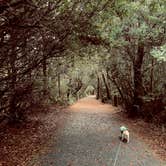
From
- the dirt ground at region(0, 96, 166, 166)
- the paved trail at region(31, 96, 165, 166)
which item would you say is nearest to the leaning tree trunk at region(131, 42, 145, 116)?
the dirt ground at region(0, 96, 166, 166)

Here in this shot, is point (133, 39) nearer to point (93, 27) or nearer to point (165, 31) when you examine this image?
point (165, 31)

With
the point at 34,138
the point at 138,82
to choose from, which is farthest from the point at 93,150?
the point at 138,82

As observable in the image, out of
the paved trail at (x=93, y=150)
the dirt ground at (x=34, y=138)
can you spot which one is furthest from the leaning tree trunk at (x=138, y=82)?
the paved trail at (x=93, y=150)

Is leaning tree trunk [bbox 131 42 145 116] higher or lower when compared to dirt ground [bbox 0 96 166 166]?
higher

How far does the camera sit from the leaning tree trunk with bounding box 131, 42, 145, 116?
20.1m

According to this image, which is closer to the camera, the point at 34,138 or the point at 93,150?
the point at 93,150

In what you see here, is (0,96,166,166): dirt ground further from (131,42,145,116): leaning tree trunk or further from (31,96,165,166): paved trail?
(131,42,145,116): leaning tree trunk

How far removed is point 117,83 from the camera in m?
25.7

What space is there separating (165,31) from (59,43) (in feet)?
16.5

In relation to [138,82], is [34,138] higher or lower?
lower

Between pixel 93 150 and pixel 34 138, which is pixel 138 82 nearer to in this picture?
pixel 34 138

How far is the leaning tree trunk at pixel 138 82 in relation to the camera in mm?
20094

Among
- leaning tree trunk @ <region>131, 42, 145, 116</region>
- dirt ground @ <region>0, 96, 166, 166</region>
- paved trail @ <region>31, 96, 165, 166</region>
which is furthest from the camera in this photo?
leaning tree trunk @ <region>131, 42, 145, 116</region>

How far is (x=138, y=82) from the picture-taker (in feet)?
68.5
